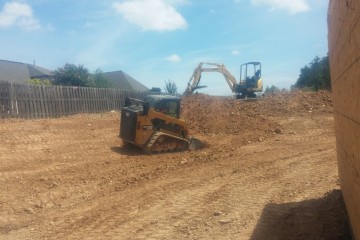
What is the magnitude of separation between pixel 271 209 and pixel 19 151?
28.7 feet

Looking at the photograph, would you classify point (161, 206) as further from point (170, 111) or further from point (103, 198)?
point (170, 111)

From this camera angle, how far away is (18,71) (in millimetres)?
44406

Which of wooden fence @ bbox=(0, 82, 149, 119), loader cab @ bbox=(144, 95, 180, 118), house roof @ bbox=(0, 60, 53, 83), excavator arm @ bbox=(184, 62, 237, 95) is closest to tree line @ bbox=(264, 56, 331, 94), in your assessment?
excavator arm @ bbox=(184, 62, 237, 95)

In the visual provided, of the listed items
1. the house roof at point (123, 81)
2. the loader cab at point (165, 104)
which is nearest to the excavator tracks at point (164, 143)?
the loader cab at point (165, 104)

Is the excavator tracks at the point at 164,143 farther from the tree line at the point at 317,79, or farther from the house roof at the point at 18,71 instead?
the house roof at the point at 18,71

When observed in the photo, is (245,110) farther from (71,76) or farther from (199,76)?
(71,76)

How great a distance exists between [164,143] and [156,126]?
633mm

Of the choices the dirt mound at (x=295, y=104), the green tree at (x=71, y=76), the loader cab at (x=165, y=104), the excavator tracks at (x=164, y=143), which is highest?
the green tree at (x=71, y=76)

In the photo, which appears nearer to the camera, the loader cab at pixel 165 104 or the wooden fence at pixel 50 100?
the loader cab at pixel 165 104

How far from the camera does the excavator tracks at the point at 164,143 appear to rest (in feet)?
41.8

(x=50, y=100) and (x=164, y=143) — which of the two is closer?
(x=164, y=143)

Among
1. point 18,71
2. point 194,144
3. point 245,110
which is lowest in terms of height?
point 194,144

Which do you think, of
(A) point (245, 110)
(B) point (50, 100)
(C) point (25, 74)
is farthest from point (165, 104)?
(C) point (25, 74)

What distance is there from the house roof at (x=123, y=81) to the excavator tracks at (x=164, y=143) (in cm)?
4034
